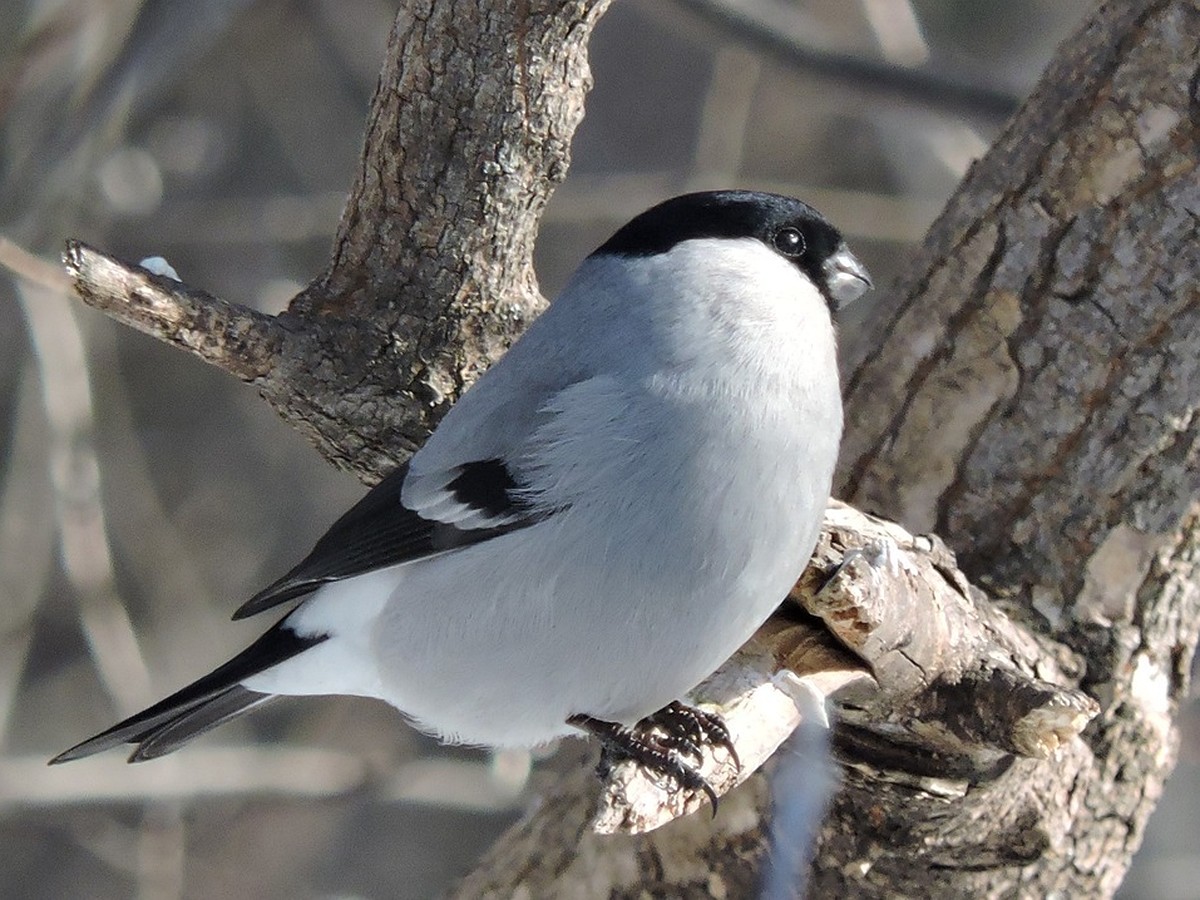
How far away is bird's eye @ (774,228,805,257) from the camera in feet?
8.14

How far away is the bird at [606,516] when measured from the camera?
2125mm

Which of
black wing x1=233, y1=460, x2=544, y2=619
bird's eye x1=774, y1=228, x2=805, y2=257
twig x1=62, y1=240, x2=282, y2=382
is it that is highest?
bird's eye x1=774, y1=228, x2=805, y2=257

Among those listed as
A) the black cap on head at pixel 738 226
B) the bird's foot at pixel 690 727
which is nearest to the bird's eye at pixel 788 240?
the black cap on head at pixel 738 226

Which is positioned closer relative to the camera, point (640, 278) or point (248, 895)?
point (640, 278)

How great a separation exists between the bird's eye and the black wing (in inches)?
25.2

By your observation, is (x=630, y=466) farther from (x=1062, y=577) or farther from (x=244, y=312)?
(x=1062, y=577)

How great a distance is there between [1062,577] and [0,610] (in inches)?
131

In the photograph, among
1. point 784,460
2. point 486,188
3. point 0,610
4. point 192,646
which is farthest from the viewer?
point 192,646

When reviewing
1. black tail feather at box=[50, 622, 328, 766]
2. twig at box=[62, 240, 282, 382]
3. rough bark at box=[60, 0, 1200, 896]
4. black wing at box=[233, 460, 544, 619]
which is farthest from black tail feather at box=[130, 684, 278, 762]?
twig at box=[62, 240, 282, 382]

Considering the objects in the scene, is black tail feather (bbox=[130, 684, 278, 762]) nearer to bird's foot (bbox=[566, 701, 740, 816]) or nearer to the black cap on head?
bird's foot (bbox=[566, 701, 740, 816])

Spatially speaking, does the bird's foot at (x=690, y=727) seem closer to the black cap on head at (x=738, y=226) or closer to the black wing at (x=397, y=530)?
the black wing at (x=397, y=530)

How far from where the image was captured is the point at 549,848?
2.68 metres

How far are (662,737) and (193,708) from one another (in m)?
0.85

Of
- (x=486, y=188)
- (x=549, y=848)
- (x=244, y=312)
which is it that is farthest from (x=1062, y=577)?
(x=244, y=312)
